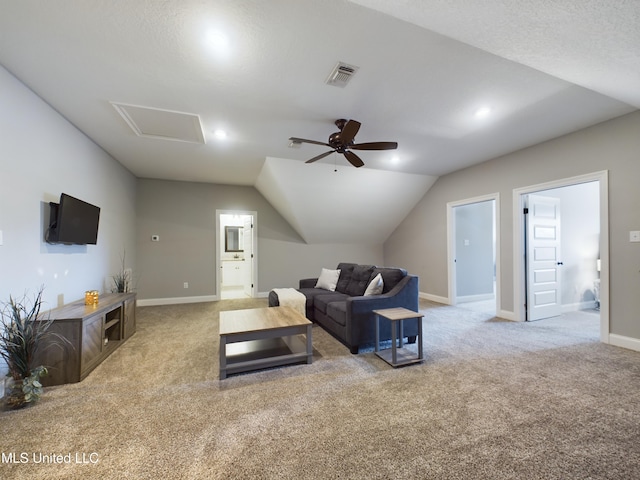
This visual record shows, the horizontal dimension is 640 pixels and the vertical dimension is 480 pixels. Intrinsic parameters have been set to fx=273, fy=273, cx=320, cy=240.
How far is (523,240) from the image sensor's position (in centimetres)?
416

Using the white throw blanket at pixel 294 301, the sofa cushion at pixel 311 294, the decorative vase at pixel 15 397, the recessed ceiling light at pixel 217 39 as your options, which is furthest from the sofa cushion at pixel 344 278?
the decorative vase at pixel 15 397

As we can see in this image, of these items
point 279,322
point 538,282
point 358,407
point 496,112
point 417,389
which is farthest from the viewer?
point 538,282

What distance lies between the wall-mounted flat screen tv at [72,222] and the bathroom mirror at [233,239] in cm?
404

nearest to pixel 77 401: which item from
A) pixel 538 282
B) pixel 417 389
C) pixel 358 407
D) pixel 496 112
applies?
pixel 358 407

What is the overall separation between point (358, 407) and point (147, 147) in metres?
4.20

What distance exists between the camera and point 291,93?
8.43 feet

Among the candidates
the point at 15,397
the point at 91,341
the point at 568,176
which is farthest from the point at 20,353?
the point at 568,176

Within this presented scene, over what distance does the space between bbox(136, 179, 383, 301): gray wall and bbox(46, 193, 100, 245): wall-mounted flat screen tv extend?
6.88 feet

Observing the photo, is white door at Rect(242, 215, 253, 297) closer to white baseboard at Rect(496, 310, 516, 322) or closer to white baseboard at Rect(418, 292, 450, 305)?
white baseboard at Rect(418, 292, 450, 305)

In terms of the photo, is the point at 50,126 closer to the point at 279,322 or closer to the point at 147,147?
the point at 147,147

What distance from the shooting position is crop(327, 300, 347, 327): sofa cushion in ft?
10.2

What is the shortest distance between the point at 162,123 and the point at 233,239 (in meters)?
4.72

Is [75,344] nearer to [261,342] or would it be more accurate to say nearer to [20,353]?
[20,353]

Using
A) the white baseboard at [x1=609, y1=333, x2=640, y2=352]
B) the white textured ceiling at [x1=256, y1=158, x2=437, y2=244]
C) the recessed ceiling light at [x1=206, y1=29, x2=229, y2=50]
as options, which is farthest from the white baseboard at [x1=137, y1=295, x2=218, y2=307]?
the white baseboard at [x1=609, y1=333, x2=640, y2=352]
